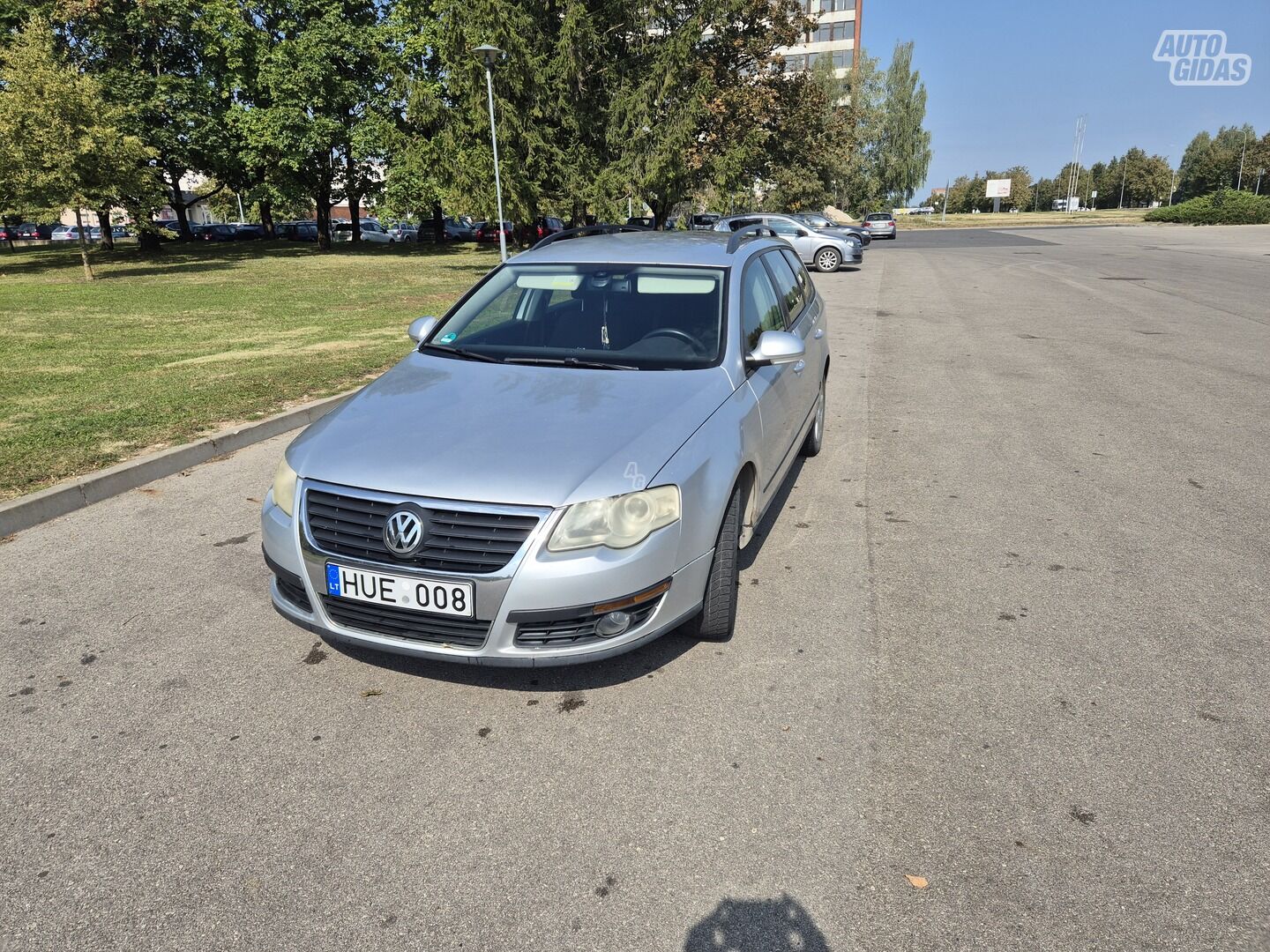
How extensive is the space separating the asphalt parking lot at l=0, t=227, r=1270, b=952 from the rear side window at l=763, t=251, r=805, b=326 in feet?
4.21

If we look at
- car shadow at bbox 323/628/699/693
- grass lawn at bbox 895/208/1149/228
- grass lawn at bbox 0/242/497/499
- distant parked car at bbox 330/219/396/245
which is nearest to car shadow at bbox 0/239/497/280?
grass lawn at bbox 0/242/497/499

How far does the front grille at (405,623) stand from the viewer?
2830 millimetres

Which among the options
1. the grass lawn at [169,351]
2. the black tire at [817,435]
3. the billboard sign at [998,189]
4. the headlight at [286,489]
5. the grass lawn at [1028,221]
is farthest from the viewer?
the billboard sign at [998,189]

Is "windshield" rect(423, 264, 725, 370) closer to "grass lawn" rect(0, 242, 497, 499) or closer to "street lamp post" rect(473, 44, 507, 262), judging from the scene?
"grass lawn" rect(0, 242, 497, 499)

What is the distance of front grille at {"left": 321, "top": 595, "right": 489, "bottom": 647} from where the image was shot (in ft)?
9.29

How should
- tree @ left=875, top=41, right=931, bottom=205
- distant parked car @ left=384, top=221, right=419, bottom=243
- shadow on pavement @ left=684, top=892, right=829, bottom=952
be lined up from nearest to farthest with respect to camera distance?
shadow on pavement @ left=684, top=892, right=829, bottom=952 → distant parked car @ left=384, top=221, right=419, bottom=243 → tree @ left=875, top=41, right=931, bottom=205

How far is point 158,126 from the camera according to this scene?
107 ft

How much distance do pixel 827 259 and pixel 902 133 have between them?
61107 mm

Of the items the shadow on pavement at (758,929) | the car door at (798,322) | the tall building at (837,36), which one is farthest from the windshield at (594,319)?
the tall building at (837,36)

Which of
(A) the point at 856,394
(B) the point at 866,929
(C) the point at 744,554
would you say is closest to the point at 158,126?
(A) the point at 856,394

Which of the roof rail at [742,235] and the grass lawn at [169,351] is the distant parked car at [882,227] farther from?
the roof rail at [742,235]

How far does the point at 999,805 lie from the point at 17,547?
510 cm

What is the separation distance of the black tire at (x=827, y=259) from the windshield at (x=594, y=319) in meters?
22.2

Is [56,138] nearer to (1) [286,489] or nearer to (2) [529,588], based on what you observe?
(1) [286,489]
